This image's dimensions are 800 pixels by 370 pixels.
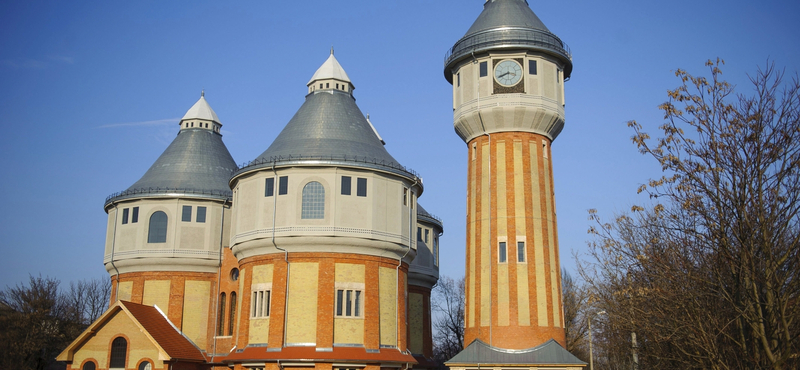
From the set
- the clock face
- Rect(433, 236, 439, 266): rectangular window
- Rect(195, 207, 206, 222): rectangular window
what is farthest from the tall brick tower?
Rect(195, 207, 206, 222): rectangular window

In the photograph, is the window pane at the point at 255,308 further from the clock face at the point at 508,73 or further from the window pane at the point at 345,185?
the clock face at the point at 508,73

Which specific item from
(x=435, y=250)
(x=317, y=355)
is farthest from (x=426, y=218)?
(x=317, y=355)

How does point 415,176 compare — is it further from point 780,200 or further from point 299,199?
point 780,200

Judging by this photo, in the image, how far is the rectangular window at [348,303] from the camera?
38.8 metres

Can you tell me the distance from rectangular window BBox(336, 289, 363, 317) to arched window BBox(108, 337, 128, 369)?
1295 cm

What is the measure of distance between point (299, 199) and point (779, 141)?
25.4m

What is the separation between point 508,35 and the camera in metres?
43.2

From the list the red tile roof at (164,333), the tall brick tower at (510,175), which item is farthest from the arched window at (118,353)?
the tall brick tower at (510,175)

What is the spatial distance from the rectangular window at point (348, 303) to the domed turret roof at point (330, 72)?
14289 millimetres

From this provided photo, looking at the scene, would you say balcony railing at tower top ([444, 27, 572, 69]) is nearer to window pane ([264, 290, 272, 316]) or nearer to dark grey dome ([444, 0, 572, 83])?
dark grey dome ([444, 0, 572, 83])

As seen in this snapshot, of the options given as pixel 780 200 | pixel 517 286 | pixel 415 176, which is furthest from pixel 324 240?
pixel 780 200

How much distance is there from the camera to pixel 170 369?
41719mm

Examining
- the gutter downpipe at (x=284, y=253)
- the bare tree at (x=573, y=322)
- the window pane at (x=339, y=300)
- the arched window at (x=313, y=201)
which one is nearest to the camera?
the gutter downpipe at (x=284, y=253)

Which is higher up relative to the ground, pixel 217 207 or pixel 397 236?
pixel 217 207
